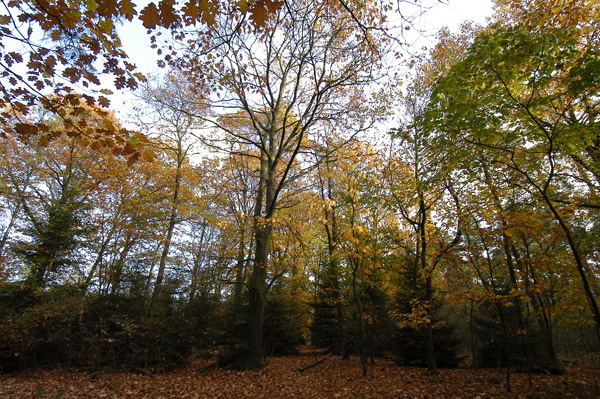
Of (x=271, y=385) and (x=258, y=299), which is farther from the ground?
(x=258, y=299)

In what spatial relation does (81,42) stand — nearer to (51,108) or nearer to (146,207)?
(51,108)

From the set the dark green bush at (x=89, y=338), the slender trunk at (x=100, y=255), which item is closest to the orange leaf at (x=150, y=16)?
the dark green bush at (x=89, y=338)

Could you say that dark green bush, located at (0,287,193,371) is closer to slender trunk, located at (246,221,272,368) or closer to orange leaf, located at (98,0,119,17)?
slender trunk, located at (246,221,272,368)

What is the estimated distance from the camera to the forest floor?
18.3 feet

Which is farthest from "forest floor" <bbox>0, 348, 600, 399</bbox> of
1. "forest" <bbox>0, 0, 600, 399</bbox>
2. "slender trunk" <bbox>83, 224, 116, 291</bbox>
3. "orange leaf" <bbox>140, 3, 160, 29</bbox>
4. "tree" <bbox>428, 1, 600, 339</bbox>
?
"orange leaf" <bbox>140, 3, 160, 29</bbox>

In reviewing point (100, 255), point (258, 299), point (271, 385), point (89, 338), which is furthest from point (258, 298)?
point (100, 255)

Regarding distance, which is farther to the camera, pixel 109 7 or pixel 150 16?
pixel 109 7

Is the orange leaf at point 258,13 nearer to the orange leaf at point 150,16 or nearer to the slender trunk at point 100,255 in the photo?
the orange leaf at point 150,16

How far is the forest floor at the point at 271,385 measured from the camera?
5590 millimetres

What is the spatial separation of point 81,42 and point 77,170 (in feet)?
49.4

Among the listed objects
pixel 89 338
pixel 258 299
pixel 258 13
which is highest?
pixel 258 13

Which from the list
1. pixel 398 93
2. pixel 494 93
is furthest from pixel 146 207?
pixel 494 93

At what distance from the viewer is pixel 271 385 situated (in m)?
6.42

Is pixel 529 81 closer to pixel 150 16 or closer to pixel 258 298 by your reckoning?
pixel 150 16
